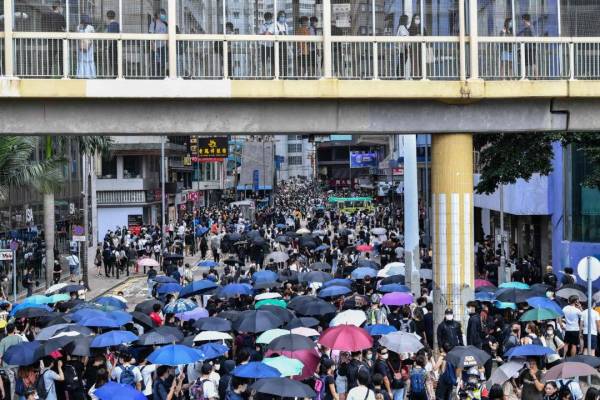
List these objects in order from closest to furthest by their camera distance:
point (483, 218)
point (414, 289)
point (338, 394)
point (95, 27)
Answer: point (338, 394), point (95, 27), point (414, 289), point (483, 218)

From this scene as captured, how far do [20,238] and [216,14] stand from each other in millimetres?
21040

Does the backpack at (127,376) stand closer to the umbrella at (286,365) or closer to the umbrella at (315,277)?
the umbrella at (286,365)

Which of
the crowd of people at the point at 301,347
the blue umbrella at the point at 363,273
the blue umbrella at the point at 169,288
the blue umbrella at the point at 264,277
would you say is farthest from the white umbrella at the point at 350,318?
the blue umbrella at the point at 363,273

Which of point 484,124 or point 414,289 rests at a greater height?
point 484,124

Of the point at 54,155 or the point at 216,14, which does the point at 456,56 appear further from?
the point at 54,155

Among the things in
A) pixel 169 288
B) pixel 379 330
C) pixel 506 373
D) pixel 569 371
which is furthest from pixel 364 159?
pixel 569 371

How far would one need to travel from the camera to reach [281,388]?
11758 mm

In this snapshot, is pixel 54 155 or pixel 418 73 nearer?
pixel 418 73

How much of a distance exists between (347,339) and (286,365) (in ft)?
5.69

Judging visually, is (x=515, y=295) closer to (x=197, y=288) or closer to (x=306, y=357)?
(x=306, y=357)

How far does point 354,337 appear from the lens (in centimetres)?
1494

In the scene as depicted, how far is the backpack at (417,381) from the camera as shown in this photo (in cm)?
1417

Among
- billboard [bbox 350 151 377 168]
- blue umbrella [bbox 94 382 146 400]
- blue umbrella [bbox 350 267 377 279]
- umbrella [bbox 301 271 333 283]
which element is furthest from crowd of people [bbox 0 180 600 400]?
billboard [bbox 350 151 377 168]

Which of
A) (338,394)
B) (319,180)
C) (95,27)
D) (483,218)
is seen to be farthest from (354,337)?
A: (319,180)
